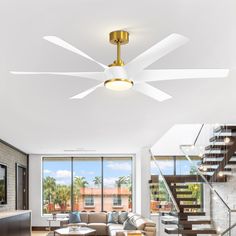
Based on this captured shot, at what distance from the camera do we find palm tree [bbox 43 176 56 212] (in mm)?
14656

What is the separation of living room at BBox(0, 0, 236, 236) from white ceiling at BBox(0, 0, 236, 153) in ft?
0.05

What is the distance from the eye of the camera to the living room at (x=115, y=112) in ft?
11.1

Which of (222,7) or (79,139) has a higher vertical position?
(222,7)

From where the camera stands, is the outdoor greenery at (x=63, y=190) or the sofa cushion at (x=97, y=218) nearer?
the sofa cushion at (x=97, y=218)

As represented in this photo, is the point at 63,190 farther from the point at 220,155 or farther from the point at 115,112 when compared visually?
the point at 115,112

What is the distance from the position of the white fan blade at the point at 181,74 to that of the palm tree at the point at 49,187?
11.5 m

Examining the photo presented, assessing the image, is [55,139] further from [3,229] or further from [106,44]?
[106,44]

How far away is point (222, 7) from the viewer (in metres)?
3.15

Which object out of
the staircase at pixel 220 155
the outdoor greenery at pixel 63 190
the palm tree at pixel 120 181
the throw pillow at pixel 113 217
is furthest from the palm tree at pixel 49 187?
the staircase at pixel 220 155

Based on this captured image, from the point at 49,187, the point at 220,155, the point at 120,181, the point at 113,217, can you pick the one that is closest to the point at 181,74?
the point at 220,155

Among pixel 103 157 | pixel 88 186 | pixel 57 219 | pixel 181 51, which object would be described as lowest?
pixel 57 219

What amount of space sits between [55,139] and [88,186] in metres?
4.52

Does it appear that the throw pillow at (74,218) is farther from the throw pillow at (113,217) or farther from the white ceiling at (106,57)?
the white ceiling at (106,57)

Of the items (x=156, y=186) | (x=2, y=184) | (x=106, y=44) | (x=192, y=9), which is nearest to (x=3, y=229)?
(x=2, y=184)
